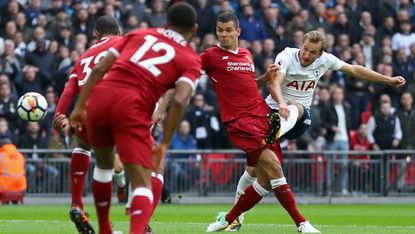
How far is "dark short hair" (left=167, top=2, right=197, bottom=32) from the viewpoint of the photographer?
34.4 feet

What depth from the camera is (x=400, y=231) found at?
47.7 ft

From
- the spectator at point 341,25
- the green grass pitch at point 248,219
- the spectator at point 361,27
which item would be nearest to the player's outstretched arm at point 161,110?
the green grass pitch at point 248,219

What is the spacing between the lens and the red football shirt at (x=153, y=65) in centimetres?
1027

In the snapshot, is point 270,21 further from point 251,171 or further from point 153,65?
point 153,65

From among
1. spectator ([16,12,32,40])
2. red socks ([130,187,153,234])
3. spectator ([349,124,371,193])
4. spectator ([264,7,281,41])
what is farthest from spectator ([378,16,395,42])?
red socks ([130,187,153,234])

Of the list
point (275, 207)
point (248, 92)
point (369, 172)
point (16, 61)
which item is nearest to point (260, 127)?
point (248, 92)

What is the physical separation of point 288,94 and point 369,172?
10311 mm

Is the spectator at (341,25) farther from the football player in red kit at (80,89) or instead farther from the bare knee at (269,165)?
the football player in red kit at (80,89)

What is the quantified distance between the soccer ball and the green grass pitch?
4.75ft

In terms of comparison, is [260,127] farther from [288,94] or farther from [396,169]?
[396,169]

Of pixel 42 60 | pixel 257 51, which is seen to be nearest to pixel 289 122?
pixel 42 60

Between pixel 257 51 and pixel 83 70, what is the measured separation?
13859 mm

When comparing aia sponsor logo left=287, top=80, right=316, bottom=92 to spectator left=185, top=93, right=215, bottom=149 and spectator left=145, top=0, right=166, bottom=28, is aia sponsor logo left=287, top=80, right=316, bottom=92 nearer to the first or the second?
spectator left=185, top=93, right=215, bottom=149

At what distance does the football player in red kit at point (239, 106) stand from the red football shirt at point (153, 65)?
4.10 metres
